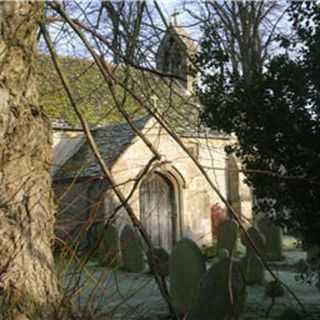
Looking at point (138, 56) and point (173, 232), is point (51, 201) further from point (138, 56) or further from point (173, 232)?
point (173, 232)

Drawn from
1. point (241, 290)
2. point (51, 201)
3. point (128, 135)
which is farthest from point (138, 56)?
point (128, 135)

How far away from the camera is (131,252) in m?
15.1

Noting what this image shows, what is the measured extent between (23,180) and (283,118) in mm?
Answer: 5807

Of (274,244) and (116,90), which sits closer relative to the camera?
(116,90)

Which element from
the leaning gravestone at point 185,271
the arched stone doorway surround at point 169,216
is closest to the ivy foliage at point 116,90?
the leaning gravestone at point 185,271

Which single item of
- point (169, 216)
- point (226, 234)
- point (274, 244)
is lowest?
point (274, 244)

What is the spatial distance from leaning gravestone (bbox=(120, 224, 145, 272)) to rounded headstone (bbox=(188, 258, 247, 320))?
7269mm

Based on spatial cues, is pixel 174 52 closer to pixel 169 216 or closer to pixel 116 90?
pixel 116 90

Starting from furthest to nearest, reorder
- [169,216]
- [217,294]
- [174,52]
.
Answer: [169,216] → [217,294] → [174,52]

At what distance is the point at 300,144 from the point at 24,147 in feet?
18.7

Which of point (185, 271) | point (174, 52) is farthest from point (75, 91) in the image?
point (185, 271)

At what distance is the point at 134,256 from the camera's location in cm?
1498

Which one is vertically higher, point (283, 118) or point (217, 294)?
point (283, 118)

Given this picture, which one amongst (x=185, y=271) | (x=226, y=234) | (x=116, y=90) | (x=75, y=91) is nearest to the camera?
(x=116, y=90)
